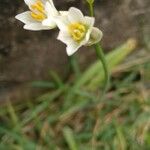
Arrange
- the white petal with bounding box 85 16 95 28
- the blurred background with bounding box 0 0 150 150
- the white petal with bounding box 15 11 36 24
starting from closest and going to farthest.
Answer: the white petal with bounding box 85 16 95 28
the white petal with bounding box 15 11 36 24
the blurred background with bounding box 0 0 150 150

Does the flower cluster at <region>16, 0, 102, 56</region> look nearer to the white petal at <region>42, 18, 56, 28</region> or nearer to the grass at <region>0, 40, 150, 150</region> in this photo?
the white petal at <region>42, 18, 56, 28</region>

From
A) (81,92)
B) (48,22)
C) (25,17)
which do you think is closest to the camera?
(48,22)

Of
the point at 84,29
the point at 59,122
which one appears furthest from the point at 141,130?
the point at 84,29

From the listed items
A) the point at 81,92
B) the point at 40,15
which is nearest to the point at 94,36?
the point at 40,15

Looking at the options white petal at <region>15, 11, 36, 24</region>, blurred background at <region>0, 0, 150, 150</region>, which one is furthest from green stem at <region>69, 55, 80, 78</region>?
A: white petal at <region>15, 11, 36, 24</region>

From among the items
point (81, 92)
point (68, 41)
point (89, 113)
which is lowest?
point (89, 113)

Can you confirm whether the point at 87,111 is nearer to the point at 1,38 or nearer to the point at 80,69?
the point at 80,69

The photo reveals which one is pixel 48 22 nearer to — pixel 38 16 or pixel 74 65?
pixel 38 16

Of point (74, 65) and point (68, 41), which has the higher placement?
point (68, 41)

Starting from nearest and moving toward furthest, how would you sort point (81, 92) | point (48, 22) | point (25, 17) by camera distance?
1. point (48, 22)
2. point (25, 17)
3. point (81, 92)
